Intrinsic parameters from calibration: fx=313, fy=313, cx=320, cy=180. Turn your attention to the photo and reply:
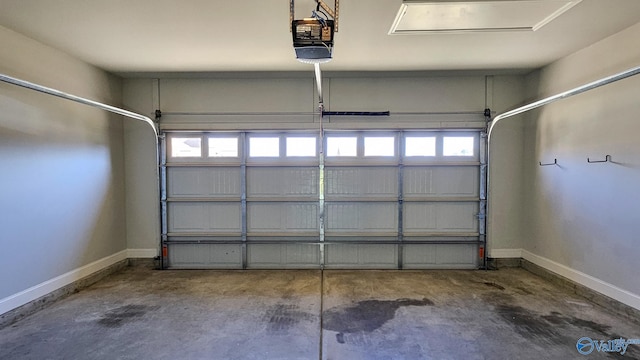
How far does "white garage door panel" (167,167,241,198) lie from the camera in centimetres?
457

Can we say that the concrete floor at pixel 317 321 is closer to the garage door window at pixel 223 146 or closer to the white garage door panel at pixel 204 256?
the white garage door panel at pixel 204 256

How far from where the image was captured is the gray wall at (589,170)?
2.93 m

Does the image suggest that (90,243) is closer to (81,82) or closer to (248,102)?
(81,82)

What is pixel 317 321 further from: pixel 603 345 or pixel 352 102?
pixel 352 102

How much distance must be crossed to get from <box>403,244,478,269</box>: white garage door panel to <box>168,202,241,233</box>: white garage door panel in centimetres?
254

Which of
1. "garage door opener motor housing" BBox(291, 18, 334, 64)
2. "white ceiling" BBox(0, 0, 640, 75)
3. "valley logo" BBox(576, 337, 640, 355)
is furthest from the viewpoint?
"white ceiling" BBox(0, 0, 640, 75)

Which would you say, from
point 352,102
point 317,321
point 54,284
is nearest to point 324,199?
point 352,102

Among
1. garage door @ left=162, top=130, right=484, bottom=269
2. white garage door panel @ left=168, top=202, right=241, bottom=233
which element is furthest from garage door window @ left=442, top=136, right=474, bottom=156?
white garage door panel @ left=168, top=202, right=241, bottom=233

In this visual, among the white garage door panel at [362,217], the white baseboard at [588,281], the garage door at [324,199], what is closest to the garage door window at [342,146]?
the garage door at [324,199]

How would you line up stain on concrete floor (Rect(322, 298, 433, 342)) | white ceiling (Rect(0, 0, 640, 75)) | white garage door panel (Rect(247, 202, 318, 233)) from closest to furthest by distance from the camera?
1. white ceiling (Rect(0, 0, 640, 75))
2. stain on concrete floor (Rect(322, 298, 433, 342))
3. white garage door panel (Rect(247, 202, 318, 233))

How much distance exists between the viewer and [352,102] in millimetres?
4492

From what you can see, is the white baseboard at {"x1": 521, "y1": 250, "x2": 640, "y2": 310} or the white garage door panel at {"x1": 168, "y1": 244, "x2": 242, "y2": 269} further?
the white garage door panel at {"x1": 168, "y1": 244, "x2": 242, "y2": 269}

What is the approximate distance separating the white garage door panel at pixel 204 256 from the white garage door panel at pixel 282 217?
435 millimetres

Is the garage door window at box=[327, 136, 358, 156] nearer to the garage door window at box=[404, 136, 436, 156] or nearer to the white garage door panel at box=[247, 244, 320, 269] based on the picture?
the garage door window at box=[404, 136, 436, 156]
